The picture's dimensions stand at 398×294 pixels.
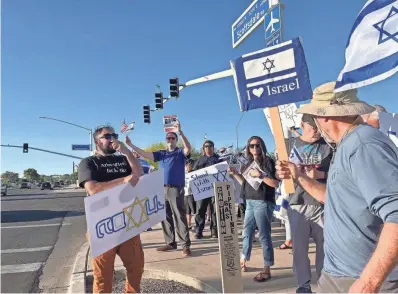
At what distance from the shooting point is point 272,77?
3361mm

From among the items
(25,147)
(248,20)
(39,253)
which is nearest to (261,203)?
(248,20)

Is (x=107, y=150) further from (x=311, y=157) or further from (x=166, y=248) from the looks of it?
(x=166, y=248)

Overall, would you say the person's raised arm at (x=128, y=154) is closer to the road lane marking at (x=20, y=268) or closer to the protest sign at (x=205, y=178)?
the protest sign at (x=205, y=178)

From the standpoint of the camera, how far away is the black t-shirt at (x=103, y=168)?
10.9 ft

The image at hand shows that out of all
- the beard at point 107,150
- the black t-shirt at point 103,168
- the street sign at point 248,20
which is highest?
the street sign at point 248,20

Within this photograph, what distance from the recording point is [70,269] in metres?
5.52

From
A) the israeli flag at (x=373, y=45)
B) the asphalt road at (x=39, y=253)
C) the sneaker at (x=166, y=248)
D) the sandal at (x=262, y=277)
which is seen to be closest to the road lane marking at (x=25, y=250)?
the asphalt road at (x=39, y=253)

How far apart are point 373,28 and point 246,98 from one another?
53.4 inches

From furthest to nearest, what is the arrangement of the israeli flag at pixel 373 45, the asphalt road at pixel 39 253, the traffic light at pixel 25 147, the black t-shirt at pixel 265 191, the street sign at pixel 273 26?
the traffic light at pixel 25 147 → the asphalt road at pixel 39 253 → the street sign at pixel 273 26 → the black t-shirt at pixel 265 191 → the israeli flag at pixel 373 45

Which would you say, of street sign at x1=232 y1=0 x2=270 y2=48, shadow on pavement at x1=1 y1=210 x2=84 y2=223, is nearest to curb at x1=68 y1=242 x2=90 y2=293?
street sign at x1=232 y1=0 x2=270 y2=48

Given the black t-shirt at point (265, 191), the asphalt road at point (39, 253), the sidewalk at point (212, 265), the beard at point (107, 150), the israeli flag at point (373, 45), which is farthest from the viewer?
the asphalt road at point (39, 253)

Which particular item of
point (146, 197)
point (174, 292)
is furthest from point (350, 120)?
point (174, 292)

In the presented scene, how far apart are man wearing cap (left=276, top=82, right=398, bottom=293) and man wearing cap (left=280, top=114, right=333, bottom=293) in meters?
1.56

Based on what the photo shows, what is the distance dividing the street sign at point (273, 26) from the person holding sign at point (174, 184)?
6.24ft
